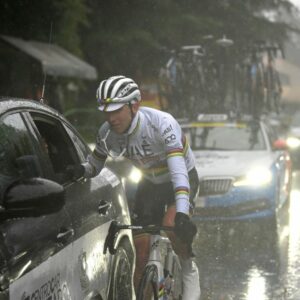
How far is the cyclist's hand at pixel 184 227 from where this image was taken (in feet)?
18.7

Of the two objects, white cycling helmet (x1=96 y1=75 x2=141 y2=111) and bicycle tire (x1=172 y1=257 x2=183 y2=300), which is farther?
bicycle tire (x1=172 y1=257 x2=183 y2=300)

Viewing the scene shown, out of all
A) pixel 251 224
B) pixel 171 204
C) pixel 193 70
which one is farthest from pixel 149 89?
pixel 171 204

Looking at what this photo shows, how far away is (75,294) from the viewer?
14.8 feet

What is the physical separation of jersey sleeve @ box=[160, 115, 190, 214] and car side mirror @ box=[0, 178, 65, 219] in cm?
220

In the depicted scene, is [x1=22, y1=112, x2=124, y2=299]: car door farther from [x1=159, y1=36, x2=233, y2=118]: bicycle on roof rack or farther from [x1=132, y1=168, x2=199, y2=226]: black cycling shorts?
[x1=159, y1=36, x2=233, y2=118]: bicycle on roof rack

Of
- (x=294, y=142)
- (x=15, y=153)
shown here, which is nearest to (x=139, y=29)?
(x=294, y=142)

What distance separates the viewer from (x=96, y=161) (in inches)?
226

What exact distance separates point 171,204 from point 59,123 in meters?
1.46

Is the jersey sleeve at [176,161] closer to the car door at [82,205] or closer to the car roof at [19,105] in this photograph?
the car door at [82,205]

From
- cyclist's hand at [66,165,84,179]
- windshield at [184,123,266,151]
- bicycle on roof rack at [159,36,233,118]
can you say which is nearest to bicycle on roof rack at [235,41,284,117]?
bicycle on roof rack at [159,36,233,118]

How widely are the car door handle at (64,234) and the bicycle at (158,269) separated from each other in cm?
92

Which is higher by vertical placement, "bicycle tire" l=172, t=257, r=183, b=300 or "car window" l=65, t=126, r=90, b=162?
"car window" l=65, t=126, r=90, b=162

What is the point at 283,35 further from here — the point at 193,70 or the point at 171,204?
the point at 171,204

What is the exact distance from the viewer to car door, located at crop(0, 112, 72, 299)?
12.2ft
